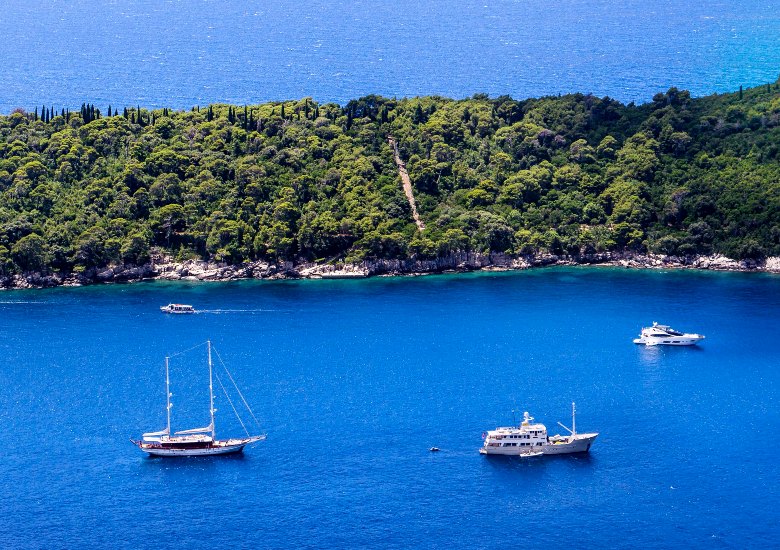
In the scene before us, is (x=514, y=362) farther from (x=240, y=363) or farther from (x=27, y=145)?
(x=27, y=145)

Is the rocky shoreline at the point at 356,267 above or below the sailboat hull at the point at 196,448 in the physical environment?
above

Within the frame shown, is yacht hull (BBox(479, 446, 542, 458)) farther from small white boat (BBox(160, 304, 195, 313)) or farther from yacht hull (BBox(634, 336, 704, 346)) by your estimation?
small white boat (BBox(160, 304, 195, 313))

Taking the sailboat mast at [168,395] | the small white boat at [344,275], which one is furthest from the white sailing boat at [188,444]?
the small white boat at [344,275]

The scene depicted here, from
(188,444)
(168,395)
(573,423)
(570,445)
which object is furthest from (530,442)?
(168,395)

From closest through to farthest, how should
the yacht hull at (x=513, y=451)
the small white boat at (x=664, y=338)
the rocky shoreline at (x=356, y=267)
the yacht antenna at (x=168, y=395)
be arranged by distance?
the yacht hull at (x=513, y=451)
the yacht antenna at (x=168, y=395)
the small white boat at (x=664, y=338)
the rocky shoreline at (x=356, y=267)

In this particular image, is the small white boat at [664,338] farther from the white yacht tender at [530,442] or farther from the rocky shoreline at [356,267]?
the rocky shoreline at [356,267]

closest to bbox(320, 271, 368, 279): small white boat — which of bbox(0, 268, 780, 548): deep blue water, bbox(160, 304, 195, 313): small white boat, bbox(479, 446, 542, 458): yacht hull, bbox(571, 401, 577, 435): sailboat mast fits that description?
bbox(0, 268, 780, 548): deep blue water

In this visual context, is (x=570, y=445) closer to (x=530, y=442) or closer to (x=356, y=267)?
(x=530, y=442)

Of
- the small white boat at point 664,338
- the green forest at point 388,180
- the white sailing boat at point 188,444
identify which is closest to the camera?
the white sailing boat at point 188,444

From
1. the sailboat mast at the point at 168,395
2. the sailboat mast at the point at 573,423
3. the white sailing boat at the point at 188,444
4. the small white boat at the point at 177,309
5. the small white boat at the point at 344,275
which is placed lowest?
the white sailing boat at the point at 188,444
